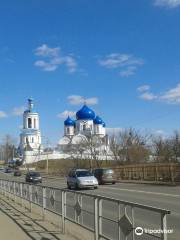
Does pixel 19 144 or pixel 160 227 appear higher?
pixel 19 144

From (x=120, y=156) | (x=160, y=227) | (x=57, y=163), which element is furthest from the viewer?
(x=57, y=163)

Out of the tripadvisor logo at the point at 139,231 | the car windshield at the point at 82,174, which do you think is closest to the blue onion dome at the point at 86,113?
the car windshield at the point at 82,174

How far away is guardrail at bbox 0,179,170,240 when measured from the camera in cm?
786

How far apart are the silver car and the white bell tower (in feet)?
364

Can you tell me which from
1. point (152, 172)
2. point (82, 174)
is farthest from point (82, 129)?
point (82, 174)

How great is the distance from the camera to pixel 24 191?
2323 cm

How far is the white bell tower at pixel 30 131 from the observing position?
506 ft

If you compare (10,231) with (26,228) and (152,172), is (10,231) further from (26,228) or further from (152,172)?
A: (152,172)

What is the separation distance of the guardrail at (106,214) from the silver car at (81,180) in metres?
22.8

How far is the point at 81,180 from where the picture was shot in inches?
1580

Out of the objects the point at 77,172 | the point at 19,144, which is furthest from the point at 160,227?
the point at 19,144

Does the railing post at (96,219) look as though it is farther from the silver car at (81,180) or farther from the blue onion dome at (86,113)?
the blue onion dome at (86,113)

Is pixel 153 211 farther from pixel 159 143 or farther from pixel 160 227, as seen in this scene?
pixel 159 143

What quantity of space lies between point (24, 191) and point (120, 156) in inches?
2766
